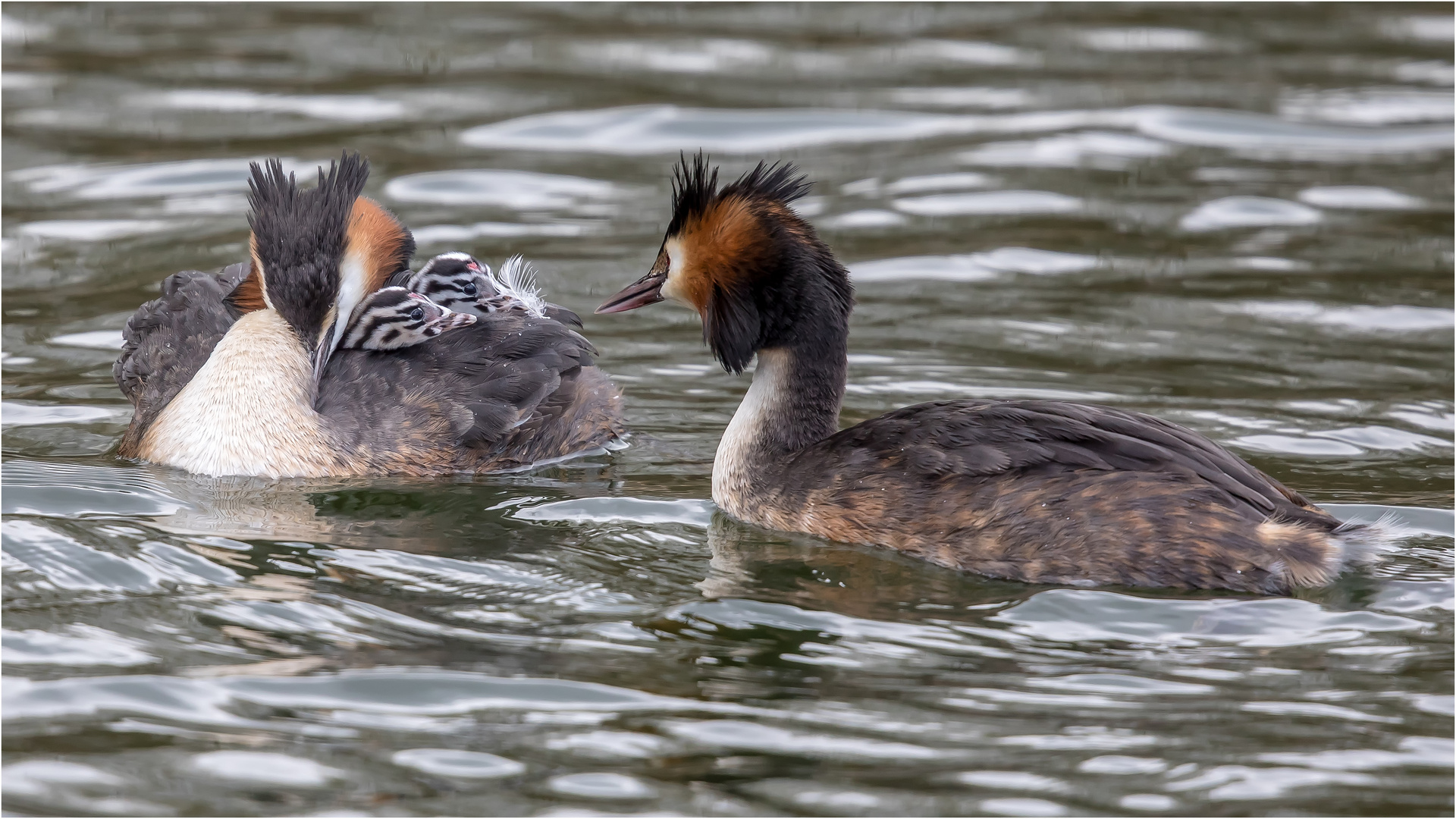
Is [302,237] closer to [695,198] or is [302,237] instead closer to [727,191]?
[695,198]

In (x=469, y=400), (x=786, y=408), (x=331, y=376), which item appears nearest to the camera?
(x=786, y=408)

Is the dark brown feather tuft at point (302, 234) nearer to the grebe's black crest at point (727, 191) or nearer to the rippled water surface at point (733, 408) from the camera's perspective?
the rippled water surface at point (733, 408)

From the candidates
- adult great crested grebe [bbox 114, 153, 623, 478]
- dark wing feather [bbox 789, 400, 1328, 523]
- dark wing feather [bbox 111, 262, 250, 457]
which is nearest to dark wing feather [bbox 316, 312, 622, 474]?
adult great crested grebe [bbox 114, 153, 623, 478]

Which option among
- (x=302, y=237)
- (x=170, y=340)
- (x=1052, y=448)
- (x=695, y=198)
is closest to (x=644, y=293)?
(x=695, y=198)

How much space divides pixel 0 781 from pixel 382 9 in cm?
1035

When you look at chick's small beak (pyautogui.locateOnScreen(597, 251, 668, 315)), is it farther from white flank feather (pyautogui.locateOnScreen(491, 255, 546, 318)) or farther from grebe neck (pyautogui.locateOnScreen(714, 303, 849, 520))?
white flank feather (pyautogui.locateOnScreen(491, 255, 546, 318))

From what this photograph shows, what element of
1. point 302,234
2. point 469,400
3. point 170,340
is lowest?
point 469,400

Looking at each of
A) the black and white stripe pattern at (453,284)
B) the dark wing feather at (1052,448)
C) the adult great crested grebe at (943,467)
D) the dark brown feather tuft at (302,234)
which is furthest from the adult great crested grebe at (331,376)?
the dark wing feather at (1052,448)

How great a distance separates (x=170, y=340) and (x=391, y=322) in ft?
3.60

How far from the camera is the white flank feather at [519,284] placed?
8.40 meters

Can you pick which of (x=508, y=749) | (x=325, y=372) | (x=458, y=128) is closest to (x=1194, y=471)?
(x=508, y=749)

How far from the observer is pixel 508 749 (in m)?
4.98

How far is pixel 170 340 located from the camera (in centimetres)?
822

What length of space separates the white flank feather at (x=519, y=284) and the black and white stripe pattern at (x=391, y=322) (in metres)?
0.53
